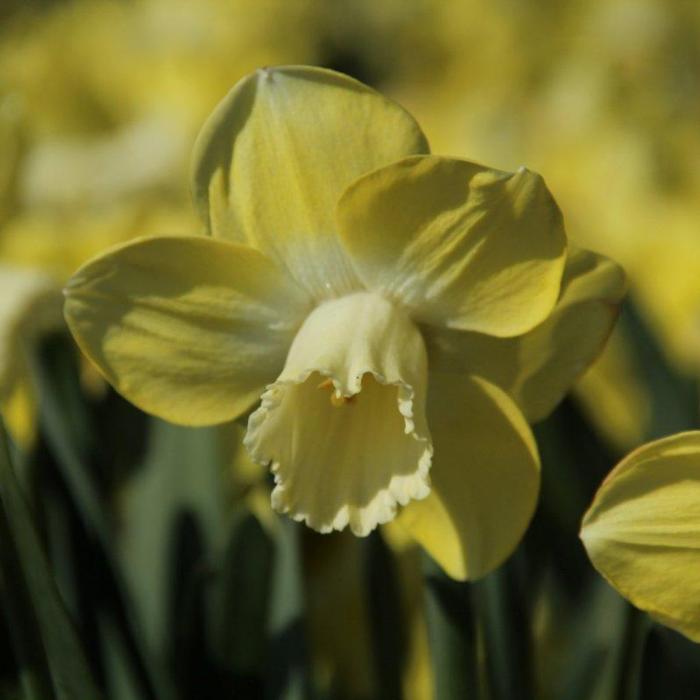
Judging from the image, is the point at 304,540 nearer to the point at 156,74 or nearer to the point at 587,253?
the point at 587,253

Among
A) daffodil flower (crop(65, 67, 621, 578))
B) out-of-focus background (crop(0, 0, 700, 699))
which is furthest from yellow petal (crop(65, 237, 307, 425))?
out-of-focus background (crop(0, 0, 700, 699))

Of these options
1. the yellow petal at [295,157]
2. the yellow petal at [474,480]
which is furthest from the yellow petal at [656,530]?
the yellow petal at [295,157]

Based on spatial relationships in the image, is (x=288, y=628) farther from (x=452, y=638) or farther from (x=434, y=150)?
(x=434, y=150)

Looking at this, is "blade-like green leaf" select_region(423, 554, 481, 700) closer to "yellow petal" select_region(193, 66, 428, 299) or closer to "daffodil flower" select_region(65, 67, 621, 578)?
"daffodil flower" select_region(65, 67, 621, 578)

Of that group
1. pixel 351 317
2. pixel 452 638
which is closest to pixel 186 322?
pixel 351 317

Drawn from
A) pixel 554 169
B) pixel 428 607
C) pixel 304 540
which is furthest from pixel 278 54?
pixel 428 607
